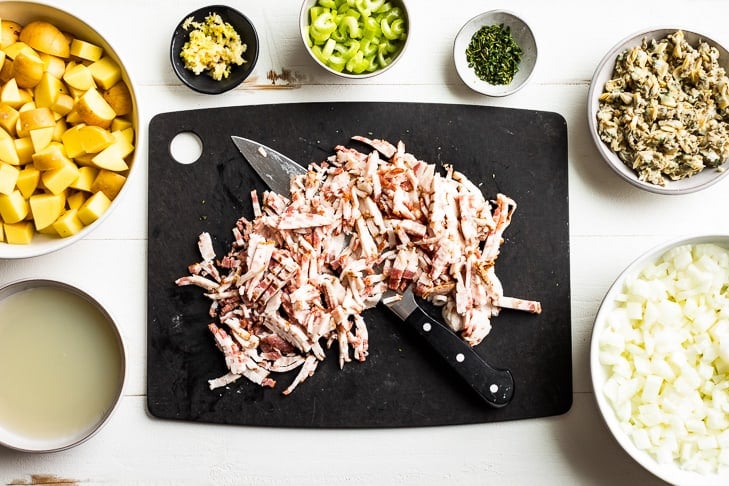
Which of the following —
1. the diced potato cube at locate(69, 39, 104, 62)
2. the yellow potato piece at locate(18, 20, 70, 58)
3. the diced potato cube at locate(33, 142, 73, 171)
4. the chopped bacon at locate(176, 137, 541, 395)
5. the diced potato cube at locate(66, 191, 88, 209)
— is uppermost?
the yellow potato piece at locate(18, 20, 70, 58)

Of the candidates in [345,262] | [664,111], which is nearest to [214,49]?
[345,262]

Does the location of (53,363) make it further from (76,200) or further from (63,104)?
(63,104)

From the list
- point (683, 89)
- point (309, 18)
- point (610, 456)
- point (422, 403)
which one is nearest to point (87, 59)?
point (309, 18)

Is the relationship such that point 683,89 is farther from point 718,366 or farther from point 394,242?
point 394,242

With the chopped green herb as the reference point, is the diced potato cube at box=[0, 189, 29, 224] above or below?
below

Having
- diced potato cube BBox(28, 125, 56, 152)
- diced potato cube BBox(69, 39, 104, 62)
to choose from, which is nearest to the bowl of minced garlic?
diced potato cube BBox(69, 39, 104, 62)

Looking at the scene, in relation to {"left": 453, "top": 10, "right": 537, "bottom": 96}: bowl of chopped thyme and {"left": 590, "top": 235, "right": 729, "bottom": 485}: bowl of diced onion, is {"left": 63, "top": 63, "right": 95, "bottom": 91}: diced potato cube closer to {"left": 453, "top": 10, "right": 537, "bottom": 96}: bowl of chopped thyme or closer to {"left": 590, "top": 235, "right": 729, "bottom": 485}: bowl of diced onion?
{"left": 453, "top": 10, "right": 537, "bottom": 96}: bowl of chopped thyme

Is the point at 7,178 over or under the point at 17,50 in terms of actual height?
under
